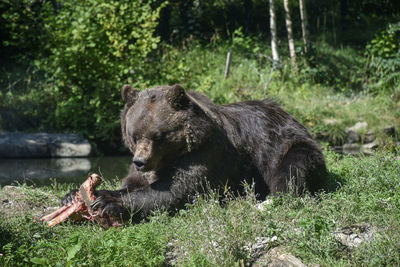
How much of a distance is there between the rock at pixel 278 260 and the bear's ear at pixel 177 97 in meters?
2.19

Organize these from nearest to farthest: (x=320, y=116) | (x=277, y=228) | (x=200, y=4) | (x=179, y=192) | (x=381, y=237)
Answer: (x=381, y=237) < (x=277, y=228) < (x=179, y=192) < (x=320, y=116) < (x=200, y=4)

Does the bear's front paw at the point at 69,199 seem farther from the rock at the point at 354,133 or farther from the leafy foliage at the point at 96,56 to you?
the rock at the point at 354,133

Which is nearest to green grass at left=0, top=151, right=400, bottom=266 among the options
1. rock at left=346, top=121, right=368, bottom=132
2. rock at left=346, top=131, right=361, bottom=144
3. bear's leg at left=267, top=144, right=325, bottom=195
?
bear's leg at left=267, top=144, right=325, bottom=195

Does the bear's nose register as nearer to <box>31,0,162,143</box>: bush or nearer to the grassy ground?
the grassy ground

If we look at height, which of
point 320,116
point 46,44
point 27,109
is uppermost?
point 46,44

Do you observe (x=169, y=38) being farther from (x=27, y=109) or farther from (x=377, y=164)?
(x=377, y=164)

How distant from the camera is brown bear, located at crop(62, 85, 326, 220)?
554 cm

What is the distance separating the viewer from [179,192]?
555 centimetres

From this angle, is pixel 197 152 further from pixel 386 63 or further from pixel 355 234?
pixel 386 63

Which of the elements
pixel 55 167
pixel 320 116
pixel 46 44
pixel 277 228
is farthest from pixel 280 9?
pixel 277 228

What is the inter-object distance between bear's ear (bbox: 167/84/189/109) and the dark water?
402cm

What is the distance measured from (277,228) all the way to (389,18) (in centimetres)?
2063

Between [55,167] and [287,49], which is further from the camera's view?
[287,49]

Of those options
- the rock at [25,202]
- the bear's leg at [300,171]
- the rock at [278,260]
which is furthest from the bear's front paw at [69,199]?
the rock at [278,260]
